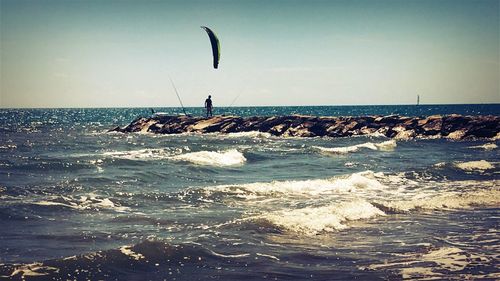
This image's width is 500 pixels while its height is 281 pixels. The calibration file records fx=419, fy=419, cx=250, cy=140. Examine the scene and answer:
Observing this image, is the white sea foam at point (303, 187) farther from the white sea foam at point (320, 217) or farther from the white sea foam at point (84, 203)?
the white sea foam at point (84, 203)

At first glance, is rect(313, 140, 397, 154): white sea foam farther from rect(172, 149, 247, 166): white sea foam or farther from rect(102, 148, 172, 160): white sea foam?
rect(102, 148, 172, 160): white sea foam

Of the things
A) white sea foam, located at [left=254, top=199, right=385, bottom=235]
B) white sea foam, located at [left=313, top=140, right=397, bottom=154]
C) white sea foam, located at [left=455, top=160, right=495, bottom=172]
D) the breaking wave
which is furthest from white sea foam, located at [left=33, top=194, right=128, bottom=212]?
white sea foam, located at [left=313, top=140, right=397, bottom=154]

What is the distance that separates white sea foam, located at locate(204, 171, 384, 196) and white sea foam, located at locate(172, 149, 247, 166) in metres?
7.19

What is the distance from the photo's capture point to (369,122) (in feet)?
139

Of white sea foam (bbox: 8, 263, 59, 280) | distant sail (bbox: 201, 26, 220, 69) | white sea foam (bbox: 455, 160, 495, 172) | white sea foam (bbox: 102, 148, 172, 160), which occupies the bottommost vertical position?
white sea foam (bbox: 102, 148, 172, 160)

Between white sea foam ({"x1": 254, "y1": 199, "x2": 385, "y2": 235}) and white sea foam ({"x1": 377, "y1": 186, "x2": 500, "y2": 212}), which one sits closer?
white sea foam ({"x1": 254, "y1": 199, "x2": 385, "y2": 235})

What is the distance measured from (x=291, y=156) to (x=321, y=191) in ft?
35.9

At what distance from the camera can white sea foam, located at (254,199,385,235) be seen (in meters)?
9.63

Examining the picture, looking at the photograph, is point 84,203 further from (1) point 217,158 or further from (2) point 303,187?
(1) point 217,158

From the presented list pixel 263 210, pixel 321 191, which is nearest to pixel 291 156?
pixel 321 191

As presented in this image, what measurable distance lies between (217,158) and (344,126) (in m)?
21.4

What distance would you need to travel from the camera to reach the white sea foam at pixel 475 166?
66.9 feet

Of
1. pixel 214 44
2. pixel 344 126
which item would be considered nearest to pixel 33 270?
pixel 214 44

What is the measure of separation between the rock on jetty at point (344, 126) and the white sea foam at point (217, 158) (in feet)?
56.3
